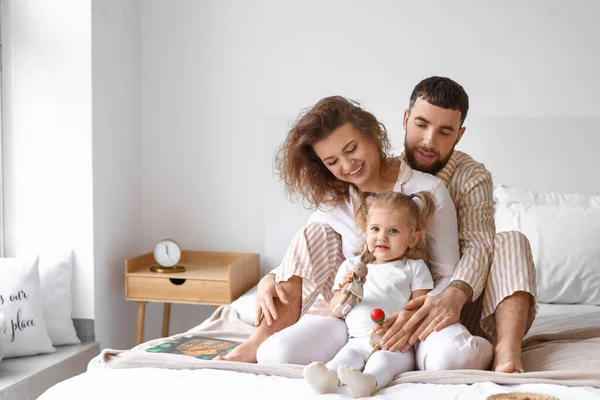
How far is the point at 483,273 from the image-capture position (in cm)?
177

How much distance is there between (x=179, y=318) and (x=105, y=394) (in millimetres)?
2065

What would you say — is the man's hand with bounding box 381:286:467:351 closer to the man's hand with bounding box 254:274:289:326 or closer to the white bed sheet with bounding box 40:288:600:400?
the white bed sheet with bounding box 40:288:600:400

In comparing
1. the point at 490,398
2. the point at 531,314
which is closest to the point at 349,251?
the point at 531,314

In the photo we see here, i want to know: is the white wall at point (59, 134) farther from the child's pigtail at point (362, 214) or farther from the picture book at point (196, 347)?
the child's pigtail at point (362, 214)

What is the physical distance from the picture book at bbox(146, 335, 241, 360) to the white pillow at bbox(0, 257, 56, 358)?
79cm

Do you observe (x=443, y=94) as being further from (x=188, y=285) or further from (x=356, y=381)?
(x=188, y=285)

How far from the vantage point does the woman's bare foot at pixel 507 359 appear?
1522 mm

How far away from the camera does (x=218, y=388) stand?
1427 mm

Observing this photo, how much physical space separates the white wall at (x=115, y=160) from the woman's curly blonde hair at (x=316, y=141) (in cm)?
124

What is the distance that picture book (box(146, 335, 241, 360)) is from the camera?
6.28 feet

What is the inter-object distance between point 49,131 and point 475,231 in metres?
1.90

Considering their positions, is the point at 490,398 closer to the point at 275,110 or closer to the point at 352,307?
the point at 352,307

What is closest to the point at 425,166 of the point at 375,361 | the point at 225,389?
the point at 375,361

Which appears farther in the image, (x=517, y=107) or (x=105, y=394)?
(x=517, y=107)
